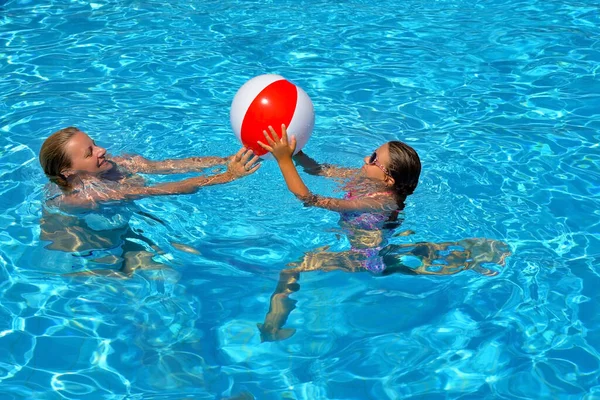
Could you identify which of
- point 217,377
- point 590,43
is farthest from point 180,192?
point 590,43

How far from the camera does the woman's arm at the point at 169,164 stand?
5.91 meters

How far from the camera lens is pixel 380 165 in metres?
5.19

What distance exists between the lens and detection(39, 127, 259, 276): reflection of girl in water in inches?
204

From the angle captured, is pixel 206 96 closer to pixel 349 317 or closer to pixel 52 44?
pixel 52 44

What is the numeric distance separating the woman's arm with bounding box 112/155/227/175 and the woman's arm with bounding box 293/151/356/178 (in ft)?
2.05

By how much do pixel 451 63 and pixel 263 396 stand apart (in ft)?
17.5

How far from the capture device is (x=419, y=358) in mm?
4418

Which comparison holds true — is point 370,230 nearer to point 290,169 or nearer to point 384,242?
point 384,242

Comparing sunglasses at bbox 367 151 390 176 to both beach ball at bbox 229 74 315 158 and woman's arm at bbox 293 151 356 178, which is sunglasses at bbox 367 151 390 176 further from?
beach ball at bbox 229 74 315 158

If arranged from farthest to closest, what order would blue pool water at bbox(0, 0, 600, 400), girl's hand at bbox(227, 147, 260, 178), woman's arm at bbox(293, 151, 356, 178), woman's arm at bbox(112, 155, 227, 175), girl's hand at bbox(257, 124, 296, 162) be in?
woman's arm at bbox(112, 155, 227, 175)
woman's arm at bbox(293, 151, 356, 178)
girl's hand at bbox(227, 147, 260, 178)
girl's hand at bbox(257, 124, 296, 162)
blue pool water at bbox(0, 0, 600, 400)

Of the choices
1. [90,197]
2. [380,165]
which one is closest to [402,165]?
[380,165]

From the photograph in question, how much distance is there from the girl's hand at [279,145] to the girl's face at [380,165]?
2.38ft

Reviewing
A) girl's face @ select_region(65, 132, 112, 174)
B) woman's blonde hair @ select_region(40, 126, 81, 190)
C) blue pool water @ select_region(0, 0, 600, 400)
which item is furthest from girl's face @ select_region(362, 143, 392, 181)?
woman's blonde hair @ select_region(40, 126, 81, 190)

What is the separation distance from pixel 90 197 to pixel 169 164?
92cm
